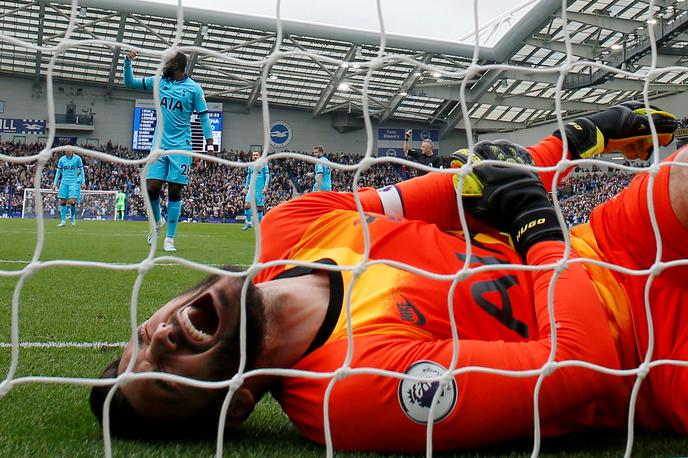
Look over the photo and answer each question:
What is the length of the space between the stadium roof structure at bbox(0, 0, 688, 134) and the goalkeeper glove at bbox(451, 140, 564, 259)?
10.5 m

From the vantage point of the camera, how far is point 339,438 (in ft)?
3.65

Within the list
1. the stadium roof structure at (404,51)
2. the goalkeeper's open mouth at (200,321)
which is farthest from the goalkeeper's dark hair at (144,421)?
the stadium roof structure at (404,51)

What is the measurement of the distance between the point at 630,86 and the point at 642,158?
2068 centimetres

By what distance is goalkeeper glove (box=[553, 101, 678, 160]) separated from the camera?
168cm

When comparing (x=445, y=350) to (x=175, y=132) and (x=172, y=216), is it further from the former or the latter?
(x=172, y=216)

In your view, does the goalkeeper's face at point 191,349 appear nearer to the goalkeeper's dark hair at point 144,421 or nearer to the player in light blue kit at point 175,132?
the goalkeeper's dark hair at point 144,421

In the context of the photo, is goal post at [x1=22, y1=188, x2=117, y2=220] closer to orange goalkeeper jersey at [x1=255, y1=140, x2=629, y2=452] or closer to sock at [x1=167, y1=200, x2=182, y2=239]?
sock at [x1=167, y1=200, x2=182, y2=239]

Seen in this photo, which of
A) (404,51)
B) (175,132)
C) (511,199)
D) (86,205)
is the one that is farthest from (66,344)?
(86,205)

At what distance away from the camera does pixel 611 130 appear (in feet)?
5.58

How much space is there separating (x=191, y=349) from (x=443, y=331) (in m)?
0.52

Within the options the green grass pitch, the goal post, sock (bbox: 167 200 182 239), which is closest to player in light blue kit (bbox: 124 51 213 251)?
sock (bbox: 167 200 182 239)

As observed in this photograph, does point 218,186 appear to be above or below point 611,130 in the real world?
above

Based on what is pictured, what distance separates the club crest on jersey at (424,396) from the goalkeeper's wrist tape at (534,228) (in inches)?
17.1

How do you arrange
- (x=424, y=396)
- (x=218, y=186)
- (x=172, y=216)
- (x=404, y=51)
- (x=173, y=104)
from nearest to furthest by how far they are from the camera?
(x=424, y=396) < (x=173, y=104) < (x=172, y=216) < (x=404, y=51) < (x=218, y=186)
